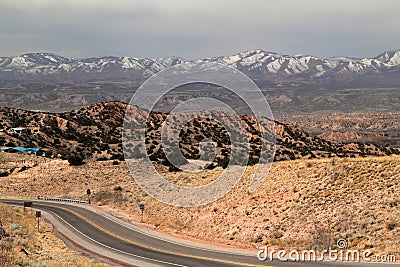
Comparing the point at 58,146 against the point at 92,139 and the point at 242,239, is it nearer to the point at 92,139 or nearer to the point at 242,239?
the point at 92,139

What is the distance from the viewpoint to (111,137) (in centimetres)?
9069

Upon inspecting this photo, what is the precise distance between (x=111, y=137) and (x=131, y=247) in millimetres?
67596

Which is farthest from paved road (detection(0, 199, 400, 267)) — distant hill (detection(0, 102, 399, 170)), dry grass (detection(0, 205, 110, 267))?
distant hill (detection(0, 102, 399, 170))

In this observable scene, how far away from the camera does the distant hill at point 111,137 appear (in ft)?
247

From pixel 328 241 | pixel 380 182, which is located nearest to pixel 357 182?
pixel 380 182

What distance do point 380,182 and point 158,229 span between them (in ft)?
52.9

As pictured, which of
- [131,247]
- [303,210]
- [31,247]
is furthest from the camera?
[303,210]

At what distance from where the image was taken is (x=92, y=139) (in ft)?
290

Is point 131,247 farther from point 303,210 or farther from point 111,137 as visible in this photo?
point 111,137

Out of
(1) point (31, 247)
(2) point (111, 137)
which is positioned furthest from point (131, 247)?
(2) point (111, 137)

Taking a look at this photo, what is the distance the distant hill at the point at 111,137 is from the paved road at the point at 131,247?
108ft

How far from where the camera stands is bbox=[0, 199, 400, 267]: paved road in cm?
2095

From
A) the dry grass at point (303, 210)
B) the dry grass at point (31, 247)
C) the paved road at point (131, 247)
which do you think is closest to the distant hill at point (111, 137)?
the dry grass at point (303, 210)

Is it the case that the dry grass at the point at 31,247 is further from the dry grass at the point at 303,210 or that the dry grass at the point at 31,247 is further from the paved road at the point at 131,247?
the dry grass at the point at 303,210
